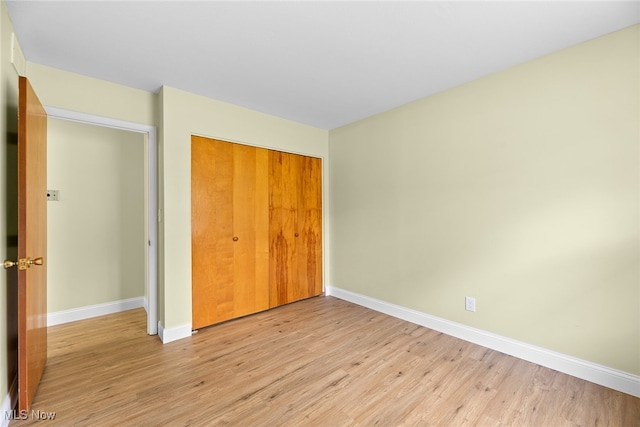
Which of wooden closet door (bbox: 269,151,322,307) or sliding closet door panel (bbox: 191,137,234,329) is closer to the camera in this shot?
sliding closet door panel (bbox: 191,137,234,329)

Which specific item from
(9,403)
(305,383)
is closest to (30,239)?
(9,403)

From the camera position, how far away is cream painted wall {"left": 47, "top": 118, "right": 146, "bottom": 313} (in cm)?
297

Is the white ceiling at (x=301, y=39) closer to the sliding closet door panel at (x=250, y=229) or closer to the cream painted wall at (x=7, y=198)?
the cream painted wall at (x=7, y=198)

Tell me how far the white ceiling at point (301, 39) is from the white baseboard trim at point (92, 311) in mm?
2472

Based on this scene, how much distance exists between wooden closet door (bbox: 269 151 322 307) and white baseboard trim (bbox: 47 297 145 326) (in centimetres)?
175

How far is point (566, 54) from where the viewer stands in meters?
2.00

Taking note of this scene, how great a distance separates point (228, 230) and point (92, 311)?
1.86 m

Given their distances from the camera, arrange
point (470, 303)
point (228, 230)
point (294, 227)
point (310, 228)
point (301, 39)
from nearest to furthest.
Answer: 1. point (301, 39)
2. point (470, 303)
3. point (228, 230)
4. point (294, 227)
5. point (310, 228)

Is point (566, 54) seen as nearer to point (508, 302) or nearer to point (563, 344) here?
point (508, 302)

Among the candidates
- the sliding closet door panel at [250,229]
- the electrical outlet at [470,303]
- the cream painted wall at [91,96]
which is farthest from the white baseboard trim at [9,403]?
the electrical outlet at [470,303]

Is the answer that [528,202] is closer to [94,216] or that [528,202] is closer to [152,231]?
[152,231]

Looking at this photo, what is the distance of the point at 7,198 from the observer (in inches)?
65.9

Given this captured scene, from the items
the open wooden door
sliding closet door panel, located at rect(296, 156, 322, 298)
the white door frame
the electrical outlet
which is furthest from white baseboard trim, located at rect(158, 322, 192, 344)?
the electrical outlet

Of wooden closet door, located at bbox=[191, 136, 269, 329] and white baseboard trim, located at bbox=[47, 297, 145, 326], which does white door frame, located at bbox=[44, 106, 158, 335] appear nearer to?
wooden closet door, located at bbox=[191, 136, 269, 329]
